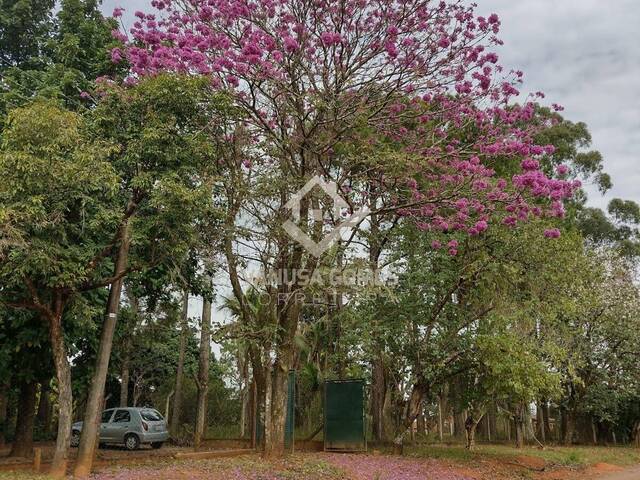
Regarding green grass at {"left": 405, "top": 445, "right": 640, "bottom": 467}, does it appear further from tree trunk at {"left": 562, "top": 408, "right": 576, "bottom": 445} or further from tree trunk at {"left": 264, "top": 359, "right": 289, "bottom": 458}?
tree trunk at {"left": 264, "top": 359, "right": 289, "bottom": 458}

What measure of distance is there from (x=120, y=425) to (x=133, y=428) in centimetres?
58

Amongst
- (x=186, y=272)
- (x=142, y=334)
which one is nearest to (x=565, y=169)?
(x=186, y=272)

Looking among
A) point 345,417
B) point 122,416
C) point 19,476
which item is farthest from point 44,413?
point 19,476

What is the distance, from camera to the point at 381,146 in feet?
41.3

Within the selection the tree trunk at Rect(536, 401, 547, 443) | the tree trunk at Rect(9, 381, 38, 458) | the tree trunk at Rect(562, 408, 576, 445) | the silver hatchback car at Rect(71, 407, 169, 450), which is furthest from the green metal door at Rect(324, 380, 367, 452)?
the tree trunk at Rect(536, 401, 547, 443)

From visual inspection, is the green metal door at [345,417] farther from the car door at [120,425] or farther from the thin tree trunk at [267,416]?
the car door at [120,425]

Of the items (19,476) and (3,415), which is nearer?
(19,476)

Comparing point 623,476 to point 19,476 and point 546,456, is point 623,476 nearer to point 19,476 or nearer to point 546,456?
point 546,456

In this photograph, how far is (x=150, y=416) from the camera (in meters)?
18.8

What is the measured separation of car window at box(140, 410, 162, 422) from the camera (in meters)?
18.6

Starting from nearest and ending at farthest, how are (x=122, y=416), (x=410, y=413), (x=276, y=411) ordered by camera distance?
(x=276, y=411)
(x=410, y=413)
(x=122, y=416)

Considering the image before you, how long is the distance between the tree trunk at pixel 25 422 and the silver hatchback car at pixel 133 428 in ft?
14.6

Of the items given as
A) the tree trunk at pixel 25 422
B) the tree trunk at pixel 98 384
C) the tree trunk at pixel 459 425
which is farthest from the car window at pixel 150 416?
the tree trunk at pixel 459 425

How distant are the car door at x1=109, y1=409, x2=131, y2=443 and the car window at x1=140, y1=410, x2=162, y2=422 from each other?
46 centimetres
